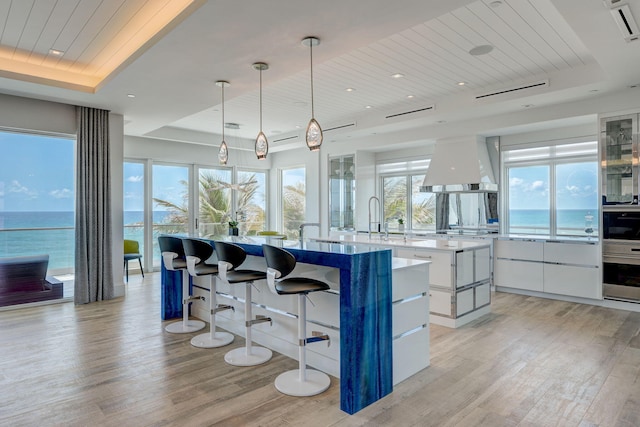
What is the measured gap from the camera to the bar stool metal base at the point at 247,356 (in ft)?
11.0

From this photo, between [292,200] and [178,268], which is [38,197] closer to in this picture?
[178,268]

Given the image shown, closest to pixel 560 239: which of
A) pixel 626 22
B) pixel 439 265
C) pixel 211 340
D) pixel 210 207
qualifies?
pixel 439 265

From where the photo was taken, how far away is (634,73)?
4.32m

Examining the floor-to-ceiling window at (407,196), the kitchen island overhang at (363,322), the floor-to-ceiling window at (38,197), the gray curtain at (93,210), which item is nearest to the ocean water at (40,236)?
the floor-to-ceiling window at (38,197)

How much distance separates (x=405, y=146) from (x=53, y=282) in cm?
636

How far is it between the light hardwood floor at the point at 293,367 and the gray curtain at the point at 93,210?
112cm

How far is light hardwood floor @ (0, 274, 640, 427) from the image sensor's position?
2.51 metres

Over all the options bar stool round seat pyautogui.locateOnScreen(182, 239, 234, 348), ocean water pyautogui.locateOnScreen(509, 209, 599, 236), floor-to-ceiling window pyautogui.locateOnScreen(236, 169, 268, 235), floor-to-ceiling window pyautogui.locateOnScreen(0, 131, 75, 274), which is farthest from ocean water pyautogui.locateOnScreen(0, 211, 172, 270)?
ocean water pyautogui.locateOnScreen(509, 209, 599, 236)

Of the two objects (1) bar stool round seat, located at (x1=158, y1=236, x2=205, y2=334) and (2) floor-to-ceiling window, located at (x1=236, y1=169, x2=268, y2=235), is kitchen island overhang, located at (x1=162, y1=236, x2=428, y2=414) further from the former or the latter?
(2) floor-to-ceiling window, located at (x1=236, y1=169, x2=268, y2=235)

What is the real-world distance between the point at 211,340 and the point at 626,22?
179 inches

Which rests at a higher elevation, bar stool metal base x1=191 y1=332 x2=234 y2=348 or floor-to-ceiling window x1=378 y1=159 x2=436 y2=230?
floor-to-ceiling window x1=378 y1=159 x2=436 y2=230

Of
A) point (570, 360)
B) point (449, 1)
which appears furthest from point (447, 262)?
point (449, 1)

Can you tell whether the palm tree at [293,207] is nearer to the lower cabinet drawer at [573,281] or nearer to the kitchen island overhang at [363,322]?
the lower cabinet drawer at [573,281]

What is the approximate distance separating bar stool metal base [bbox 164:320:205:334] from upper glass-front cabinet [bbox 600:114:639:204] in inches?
212
